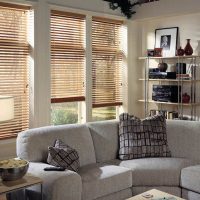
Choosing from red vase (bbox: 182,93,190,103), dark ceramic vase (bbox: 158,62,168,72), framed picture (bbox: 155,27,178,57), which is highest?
framed picture (bbox: 155,27,178,57)

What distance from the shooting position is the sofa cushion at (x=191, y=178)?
3.33m

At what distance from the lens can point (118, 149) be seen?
13.1ft

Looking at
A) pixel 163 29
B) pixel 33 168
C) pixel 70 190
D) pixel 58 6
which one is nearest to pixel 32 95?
pixel 58 6

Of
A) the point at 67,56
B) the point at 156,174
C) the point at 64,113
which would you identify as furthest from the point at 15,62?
the point at 156,174

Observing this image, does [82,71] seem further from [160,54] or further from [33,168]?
[33,168]

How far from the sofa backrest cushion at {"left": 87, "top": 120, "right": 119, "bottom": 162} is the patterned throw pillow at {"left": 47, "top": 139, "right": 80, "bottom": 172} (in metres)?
0.53

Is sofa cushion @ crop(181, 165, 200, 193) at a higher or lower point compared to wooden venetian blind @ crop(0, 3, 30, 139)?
lower

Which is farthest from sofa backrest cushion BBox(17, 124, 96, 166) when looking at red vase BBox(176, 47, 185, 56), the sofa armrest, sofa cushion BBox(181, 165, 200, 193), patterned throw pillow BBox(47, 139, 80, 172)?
red vase BBox(176, 47, 185, 56)

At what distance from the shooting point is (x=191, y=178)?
3375 millimetres

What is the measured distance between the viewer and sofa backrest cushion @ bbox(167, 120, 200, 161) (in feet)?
12.9

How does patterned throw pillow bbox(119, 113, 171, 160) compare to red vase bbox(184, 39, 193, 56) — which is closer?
patterned throw pillow bbox(119, 113, 171, 160)

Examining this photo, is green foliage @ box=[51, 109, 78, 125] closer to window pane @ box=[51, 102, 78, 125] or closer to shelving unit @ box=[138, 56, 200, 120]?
window pane @ box=[51, 102, 78, 125]

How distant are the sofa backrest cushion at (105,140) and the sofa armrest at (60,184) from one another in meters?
0.89

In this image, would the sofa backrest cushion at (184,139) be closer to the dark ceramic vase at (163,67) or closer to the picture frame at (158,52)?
the dark ceramic vase at (163,67)
